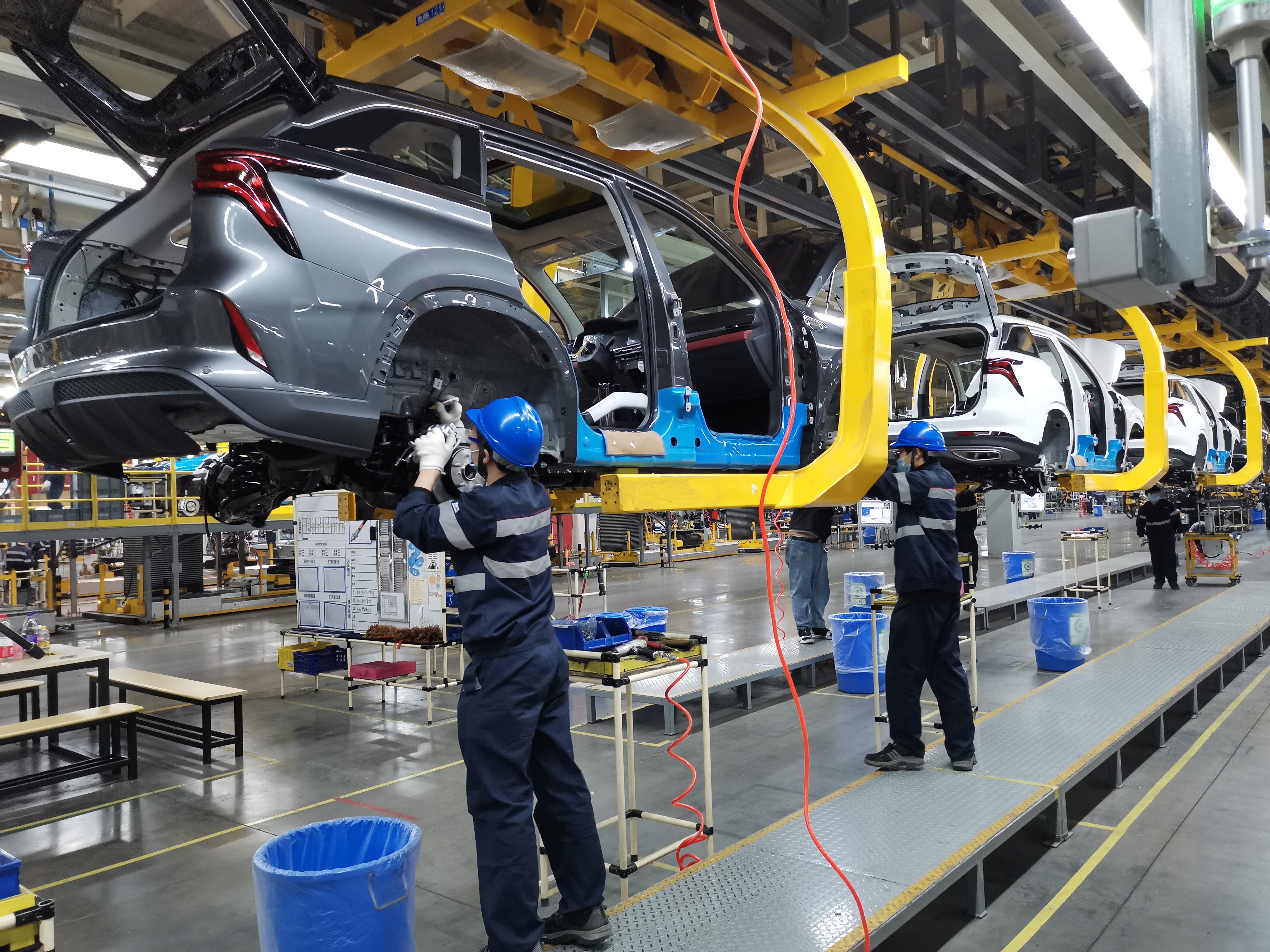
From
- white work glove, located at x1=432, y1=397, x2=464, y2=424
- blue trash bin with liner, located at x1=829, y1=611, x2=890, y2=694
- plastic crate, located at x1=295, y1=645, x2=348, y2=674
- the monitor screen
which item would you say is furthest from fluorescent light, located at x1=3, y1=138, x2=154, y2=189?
the monitor screen

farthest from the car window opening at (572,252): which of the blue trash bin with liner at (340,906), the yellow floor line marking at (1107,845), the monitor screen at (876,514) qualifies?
the monitor screen at (876,514)

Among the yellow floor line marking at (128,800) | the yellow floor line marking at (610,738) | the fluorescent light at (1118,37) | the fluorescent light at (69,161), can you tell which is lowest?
the yellow floor line marking at (610,738)

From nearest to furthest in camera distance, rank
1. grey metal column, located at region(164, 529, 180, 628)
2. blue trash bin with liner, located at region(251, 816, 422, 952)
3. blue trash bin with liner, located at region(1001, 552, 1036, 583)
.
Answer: blue trash bin with liner, located at region(251, 816, 422, 952), blue trash bin with liner, located at region(1001, 552, 1036, 583), grey metal column, located at region(164, 529, 180, 628)

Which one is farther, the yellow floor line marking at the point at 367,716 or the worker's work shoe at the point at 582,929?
the yellow floor line marking at the point at 367,716

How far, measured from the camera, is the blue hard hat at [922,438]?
189 inches

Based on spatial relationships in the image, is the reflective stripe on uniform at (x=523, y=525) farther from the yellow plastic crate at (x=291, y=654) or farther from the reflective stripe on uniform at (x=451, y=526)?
the yellow plastic crate at (x=291, y=654)

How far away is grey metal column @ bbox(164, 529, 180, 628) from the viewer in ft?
40.9

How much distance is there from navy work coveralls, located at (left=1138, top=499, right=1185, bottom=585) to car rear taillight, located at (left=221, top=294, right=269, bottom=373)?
44.3ft

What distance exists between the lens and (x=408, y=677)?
8219mm

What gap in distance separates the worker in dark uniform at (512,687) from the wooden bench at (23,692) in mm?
4860

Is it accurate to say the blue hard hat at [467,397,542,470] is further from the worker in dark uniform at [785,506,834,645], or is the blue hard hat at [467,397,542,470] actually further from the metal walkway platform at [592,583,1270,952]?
the worker in dark uniform at [785,506,834,645]

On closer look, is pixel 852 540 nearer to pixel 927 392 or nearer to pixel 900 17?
pixel 927 392

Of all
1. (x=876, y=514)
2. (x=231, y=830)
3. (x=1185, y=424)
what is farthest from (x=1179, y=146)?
(x=876, y=514)

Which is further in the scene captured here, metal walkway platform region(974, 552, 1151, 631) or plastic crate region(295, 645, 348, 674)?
metal walkway platform region(974, 552, 1151, 631)
